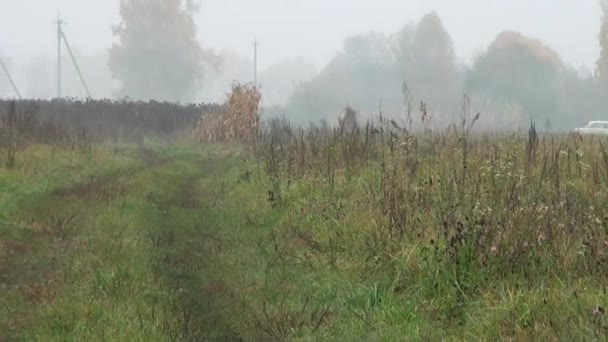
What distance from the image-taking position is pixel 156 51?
2361 inches

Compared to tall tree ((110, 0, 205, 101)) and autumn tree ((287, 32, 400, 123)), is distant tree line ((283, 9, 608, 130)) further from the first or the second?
tall tree ((110, 0, 205, 101))

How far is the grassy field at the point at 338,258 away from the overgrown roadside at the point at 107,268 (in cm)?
2

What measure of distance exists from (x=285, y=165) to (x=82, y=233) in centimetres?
467

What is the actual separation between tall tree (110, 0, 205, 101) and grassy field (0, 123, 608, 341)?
50.8m

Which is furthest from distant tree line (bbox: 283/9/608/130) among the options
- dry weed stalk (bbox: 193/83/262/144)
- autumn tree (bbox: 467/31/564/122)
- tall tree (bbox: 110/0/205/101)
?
dry weed stalk (bbox: 193/83/262/144)

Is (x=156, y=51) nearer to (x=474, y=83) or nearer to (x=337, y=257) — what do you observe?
(x=474, y=83)

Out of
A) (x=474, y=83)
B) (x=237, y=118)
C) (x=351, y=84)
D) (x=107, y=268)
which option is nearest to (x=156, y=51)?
(x=351, y=84)

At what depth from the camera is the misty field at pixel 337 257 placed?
185 inches

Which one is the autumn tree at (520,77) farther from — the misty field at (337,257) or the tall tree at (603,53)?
the misty field at (337,257)

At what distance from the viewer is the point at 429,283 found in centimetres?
543

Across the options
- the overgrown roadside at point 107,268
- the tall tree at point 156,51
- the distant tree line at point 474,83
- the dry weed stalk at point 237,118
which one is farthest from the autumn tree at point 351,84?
the overgrown roadside at point 107,268

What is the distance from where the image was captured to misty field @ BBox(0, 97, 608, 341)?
4.70 meters

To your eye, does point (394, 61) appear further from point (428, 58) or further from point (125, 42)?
point (125, 42)

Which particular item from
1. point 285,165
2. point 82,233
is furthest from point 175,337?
point 285,165
